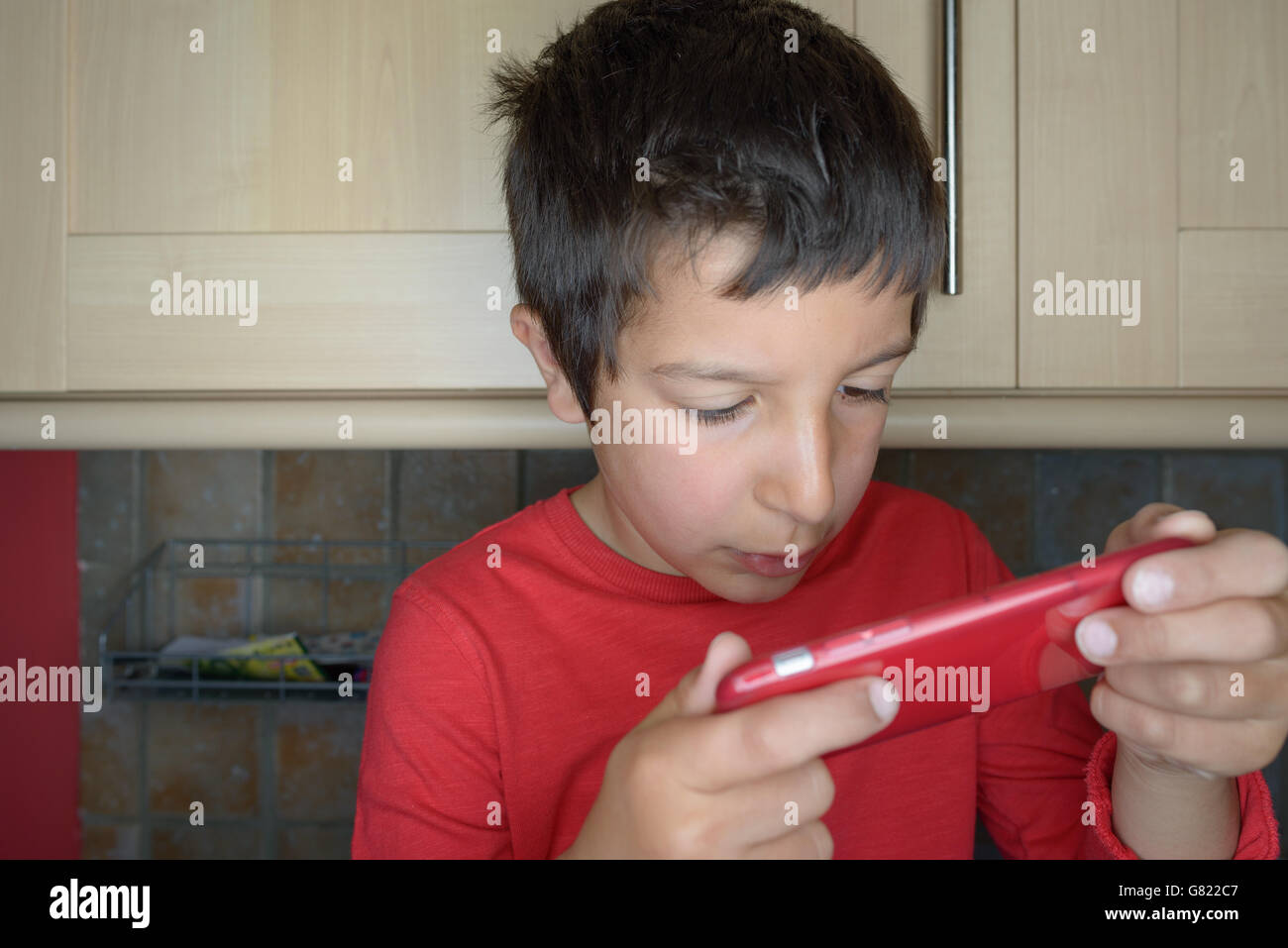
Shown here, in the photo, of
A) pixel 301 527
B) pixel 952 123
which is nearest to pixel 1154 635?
pixel 952 123

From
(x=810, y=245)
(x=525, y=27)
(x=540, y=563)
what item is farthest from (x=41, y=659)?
(x=810, y=245)

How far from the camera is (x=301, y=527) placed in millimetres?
1150

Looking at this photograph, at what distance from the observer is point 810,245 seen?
1.71 feet

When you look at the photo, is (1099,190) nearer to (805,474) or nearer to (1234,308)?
(1234,308)

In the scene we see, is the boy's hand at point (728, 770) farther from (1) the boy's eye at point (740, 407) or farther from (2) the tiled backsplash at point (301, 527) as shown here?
(2) the tiled backsplash at point (301, 527)

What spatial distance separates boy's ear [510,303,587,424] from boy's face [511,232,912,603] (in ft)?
0.17

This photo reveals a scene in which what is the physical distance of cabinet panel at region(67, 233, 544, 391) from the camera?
0.80m

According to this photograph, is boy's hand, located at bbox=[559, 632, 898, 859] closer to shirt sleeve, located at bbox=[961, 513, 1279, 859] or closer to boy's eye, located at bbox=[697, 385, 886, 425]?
boy's eye, located at bbox=[697, 385, 886, 425]

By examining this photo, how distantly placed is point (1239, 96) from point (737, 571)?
0.55 metres

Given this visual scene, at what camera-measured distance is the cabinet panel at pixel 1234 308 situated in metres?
0.79

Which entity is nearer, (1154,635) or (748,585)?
(1154,635)

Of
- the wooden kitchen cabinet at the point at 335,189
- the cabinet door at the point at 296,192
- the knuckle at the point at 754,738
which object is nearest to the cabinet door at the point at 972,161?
the wooden kitchen cabinet at the point at 335,189
